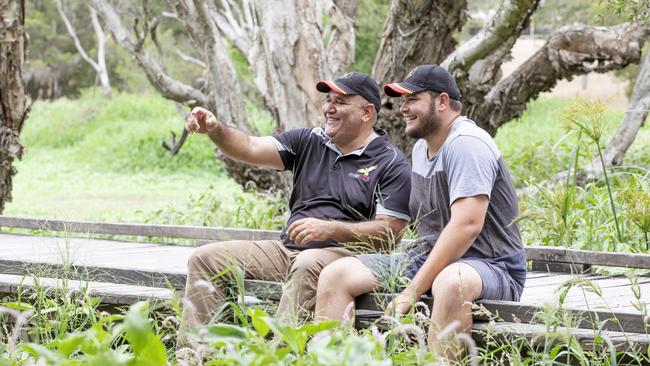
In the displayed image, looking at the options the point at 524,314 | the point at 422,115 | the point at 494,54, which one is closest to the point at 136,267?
the point at 422,115

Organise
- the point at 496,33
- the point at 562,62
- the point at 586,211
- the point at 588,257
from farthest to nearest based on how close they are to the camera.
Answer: the point at 562,62 < the point at 496,33 < the point at 586,211 < the point at 588,257

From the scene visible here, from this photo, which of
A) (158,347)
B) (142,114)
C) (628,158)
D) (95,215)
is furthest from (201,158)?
(158,347)

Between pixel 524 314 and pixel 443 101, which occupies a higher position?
pixel 443 101

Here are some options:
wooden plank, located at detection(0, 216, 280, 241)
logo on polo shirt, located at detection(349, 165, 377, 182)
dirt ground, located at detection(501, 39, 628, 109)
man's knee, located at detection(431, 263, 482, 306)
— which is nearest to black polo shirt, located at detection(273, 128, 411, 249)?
logo on polo shirt, located at detection(349, 165, 377, 182)

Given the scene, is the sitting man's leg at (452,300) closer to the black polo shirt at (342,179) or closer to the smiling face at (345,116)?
the black polo shirt at (342,179)

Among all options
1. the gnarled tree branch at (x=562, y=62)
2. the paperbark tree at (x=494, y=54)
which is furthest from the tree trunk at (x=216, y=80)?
the gnarled tree branch at (x=562, y=62)

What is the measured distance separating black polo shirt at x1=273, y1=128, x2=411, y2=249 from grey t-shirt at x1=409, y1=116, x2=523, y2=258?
15.7 inches

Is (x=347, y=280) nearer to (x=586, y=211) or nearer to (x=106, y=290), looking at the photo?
(x=106, y=290)

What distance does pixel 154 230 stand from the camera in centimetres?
722

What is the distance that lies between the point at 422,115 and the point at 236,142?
1022 millimetres

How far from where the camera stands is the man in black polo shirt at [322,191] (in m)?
4.66

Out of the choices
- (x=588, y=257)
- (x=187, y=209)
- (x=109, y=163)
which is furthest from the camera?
(x=109, y=163)

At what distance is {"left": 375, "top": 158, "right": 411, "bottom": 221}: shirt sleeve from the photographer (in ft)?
16.0

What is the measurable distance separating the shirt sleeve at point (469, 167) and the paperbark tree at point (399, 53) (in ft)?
12.8
